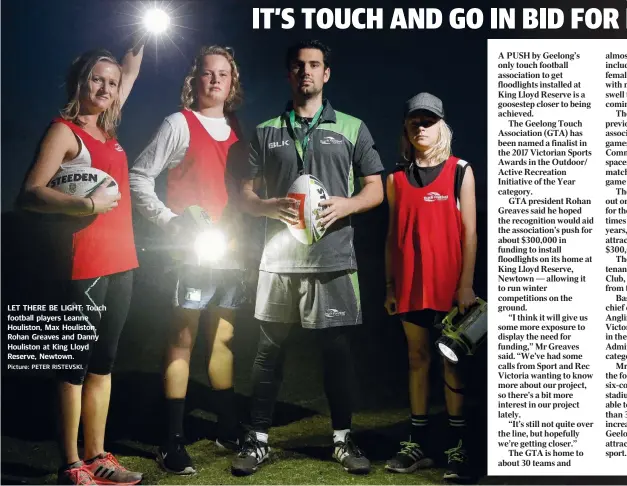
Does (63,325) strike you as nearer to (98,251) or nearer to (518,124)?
(98,251)

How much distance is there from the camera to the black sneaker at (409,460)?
4.30 m

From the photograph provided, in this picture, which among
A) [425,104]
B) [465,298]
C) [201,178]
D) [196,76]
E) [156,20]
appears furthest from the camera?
[156,20]

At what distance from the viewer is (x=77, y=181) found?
429cm

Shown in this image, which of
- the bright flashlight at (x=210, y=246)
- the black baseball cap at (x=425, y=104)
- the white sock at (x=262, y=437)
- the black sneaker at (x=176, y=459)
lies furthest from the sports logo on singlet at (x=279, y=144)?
the black sneaker at (x=176, y=459)

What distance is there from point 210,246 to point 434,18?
2.02 m

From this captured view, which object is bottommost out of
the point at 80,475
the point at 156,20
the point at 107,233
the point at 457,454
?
the point at 80,475

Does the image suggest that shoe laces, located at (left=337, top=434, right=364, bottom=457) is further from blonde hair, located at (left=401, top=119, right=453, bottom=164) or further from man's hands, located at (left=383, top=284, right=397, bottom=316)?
blonde hair, located at (left=401, top=119, right=453, bottom=164)

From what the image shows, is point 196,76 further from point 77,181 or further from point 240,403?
point 240,403

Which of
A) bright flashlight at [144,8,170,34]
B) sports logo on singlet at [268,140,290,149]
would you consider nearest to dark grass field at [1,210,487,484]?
sports logo on singlet at [268,140,290,149]

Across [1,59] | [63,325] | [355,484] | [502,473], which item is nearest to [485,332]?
[502,473]

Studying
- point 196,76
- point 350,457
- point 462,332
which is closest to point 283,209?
point 196,76

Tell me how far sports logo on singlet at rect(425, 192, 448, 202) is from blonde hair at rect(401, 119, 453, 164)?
0.70 feet

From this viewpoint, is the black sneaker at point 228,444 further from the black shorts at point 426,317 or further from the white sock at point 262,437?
the black shorts at point 426,317

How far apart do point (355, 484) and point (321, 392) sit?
32.9 inches
